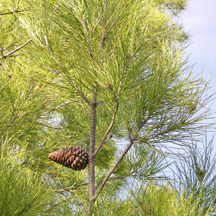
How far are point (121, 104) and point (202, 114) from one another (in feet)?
0.77

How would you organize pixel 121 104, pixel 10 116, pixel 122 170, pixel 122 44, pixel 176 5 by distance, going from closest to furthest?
pixel 122 44 → pixel 121 104 → pixel 10 116 → pixel 122 170 → pixel 176 5

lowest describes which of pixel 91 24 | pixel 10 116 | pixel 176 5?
pixel 10 116

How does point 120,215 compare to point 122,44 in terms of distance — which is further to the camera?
point 120,215

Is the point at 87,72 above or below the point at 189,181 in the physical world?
above

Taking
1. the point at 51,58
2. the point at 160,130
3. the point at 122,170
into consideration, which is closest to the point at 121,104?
the point at 160,130

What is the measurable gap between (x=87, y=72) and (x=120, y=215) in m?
0.43

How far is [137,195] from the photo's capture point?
80 centimetres

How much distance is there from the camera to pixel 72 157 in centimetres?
90

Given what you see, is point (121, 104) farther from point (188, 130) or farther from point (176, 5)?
point (176, 5)

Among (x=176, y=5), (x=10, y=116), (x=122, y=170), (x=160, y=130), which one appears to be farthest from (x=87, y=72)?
(x=176, y=5)

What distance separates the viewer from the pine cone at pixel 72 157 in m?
0.90

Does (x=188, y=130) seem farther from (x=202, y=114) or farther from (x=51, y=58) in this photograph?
(x=51, y=58)

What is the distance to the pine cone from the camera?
35.6 inches

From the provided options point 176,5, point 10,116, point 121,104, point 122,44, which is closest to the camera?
point 122,44
